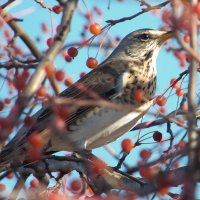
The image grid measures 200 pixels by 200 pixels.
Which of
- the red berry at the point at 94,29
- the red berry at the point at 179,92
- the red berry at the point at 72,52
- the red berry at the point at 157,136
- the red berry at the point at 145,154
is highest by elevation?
the red berry at the point at 94,29

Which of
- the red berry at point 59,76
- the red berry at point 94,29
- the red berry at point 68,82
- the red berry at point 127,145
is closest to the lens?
the red berry at point 59,76

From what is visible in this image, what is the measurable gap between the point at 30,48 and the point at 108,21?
0.83 metres

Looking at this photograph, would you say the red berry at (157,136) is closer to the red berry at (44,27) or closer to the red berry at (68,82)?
the red berry at (68,82)

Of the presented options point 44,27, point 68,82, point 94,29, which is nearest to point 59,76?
point 94,29

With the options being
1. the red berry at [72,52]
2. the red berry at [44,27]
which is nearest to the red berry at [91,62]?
the red berry at [72,52]

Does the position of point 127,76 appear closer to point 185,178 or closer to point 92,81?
point 92,81

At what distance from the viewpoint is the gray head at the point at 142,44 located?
560cm

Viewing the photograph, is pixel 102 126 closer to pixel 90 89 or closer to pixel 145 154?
pixel 90 89

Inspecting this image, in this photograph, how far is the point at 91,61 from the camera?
13.7 feet

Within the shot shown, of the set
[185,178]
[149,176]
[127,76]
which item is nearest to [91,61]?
[127,76]

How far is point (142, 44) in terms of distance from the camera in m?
5.88

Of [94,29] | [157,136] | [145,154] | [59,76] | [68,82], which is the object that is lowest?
[145,154]

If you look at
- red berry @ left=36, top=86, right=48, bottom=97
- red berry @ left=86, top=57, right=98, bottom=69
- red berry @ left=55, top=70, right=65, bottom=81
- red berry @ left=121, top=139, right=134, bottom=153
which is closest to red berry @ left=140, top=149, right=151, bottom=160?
red berry @ left=121, top=139, right=134, bottom=153

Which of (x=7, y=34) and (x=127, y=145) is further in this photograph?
(x=7, y=34)
